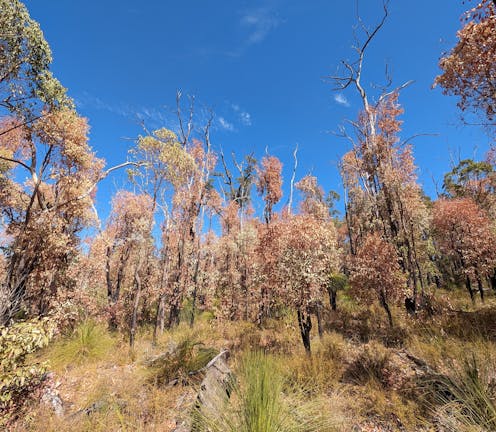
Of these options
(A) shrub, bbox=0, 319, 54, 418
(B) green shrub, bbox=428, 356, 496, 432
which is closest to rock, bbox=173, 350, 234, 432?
(A) shrub, bbox=0, 319, 54, 418

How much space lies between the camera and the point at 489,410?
3438 millimetres

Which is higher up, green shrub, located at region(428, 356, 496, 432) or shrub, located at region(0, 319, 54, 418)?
shrub, located at region(0, 319, 54, 418)

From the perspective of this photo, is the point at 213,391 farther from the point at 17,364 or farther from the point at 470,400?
the point at 470,400

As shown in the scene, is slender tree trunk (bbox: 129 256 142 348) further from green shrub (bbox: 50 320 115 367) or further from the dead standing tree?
the dead standing tree

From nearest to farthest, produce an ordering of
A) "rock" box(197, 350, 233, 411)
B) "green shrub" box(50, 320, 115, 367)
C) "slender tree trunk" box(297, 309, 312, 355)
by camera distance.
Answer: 1. "rock" box(197, 350, 233, 411)
2. "slender tree trunk" box(297, 309, 312, 355)
3. "green shrub" box(50, 320, 115, 367)

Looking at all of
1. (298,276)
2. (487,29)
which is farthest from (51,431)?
(487,29)

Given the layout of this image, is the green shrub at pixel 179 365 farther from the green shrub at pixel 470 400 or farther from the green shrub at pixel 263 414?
the green shrub at pixel 470 400

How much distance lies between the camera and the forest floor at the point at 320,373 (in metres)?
4.31

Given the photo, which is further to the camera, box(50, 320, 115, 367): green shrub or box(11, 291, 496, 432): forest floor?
box(50, 320, 115, 367): green shrub

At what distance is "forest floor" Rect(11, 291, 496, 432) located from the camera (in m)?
4.31

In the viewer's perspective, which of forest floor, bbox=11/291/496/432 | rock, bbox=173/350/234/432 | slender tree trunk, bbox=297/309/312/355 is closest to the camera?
rock, bbox=173/350/234/432

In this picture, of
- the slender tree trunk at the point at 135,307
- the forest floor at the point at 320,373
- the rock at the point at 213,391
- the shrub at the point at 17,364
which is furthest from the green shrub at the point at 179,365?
the shrub at the point at 17,364

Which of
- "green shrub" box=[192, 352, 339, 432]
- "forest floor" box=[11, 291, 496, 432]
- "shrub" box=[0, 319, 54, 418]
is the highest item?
"shrub" box=[0, 319, 54, 418]

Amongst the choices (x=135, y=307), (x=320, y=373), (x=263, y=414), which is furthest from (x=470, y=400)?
(x=135, y=307)
